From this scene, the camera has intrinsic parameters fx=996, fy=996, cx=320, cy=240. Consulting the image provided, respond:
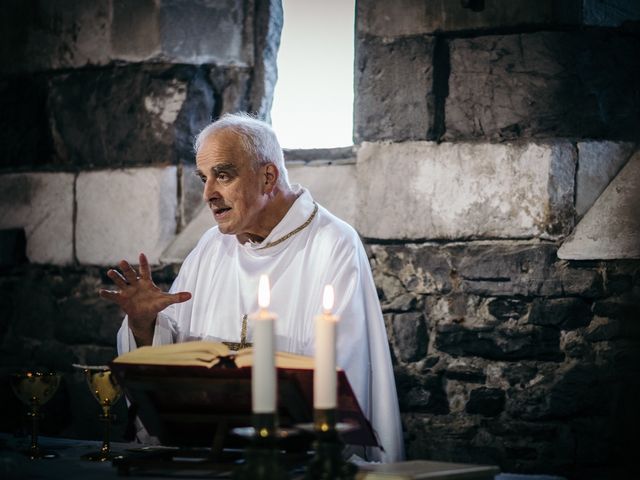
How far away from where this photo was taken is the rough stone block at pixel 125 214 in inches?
191

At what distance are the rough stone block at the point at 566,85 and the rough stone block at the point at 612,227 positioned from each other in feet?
0.81

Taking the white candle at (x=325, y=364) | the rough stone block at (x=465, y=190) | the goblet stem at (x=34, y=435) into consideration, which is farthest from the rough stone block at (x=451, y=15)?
the white candle at (x=325, y=364)

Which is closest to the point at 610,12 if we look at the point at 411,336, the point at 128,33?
the point at 411,336

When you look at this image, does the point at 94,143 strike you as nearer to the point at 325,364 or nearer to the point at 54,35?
the point at 54,35

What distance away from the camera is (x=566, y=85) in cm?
415

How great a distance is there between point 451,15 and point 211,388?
2.47m

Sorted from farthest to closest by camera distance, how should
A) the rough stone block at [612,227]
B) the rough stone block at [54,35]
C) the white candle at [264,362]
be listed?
the rough stone block at [54,35] < the rough stone block at [612,227] < the white candle at [264,362]

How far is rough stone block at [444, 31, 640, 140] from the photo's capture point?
13.6 feet

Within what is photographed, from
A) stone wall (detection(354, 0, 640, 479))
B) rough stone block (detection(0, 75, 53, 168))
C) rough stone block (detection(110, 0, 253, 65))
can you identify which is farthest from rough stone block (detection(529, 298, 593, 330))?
rough stone block (detection(0, 75, 53, 168))

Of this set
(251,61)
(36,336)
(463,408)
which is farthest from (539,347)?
(36,336)

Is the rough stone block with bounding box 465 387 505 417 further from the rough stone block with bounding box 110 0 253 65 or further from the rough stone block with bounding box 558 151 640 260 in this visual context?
the rough stone block with bounding box 110 0 253 65

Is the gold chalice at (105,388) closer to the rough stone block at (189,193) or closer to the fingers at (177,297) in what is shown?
the fingers at (177,297)

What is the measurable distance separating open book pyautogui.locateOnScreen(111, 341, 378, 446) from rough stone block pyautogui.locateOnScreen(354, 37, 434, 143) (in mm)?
2099

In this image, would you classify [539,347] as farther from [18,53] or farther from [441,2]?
[18,53]
